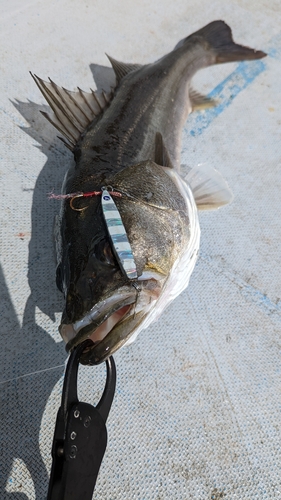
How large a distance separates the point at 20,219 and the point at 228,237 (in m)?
1.39

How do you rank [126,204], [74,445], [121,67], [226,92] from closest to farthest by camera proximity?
1. [74,445]
2. [126,204]
3. [121,67]
4. [226,92]

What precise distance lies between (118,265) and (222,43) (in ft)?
9.13

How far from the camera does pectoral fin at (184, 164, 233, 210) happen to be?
2.77 m

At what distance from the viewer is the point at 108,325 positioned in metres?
1.67

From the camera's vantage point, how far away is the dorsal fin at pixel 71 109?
2471 mm

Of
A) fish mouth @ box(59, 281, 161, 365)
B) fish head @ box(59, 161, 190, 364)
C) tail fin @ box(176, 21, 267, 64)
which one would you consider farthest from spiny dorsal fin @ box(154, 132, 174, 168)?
tail fin @ box(176, 21, 267, 64)

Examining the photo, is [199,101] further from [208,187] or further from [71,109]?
[71,109]

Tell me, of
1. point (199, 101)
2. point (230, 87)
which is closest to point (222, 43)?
point (230, 87)

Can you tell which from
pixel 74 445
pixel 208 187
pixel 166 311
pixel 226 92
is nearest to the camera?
pixel 74 445

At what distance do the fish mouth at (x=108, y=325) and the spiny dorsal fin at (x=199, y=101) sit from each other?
2.14 meters

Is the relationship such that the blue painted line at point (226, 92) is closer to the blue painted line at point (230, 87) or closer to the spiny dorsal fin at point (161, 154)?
the blue painted line at point (230, 87)

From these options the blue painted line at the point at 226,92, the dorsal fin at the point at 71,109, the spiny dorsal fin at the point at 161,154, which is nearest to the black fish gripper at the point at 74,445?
the spiny dorsal fin at the point at 161,154

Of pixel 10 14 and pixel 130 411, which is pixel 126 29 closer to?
pixel 10 14

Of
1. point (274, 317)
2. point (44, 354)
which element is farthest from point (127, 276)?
point (274, 317)
